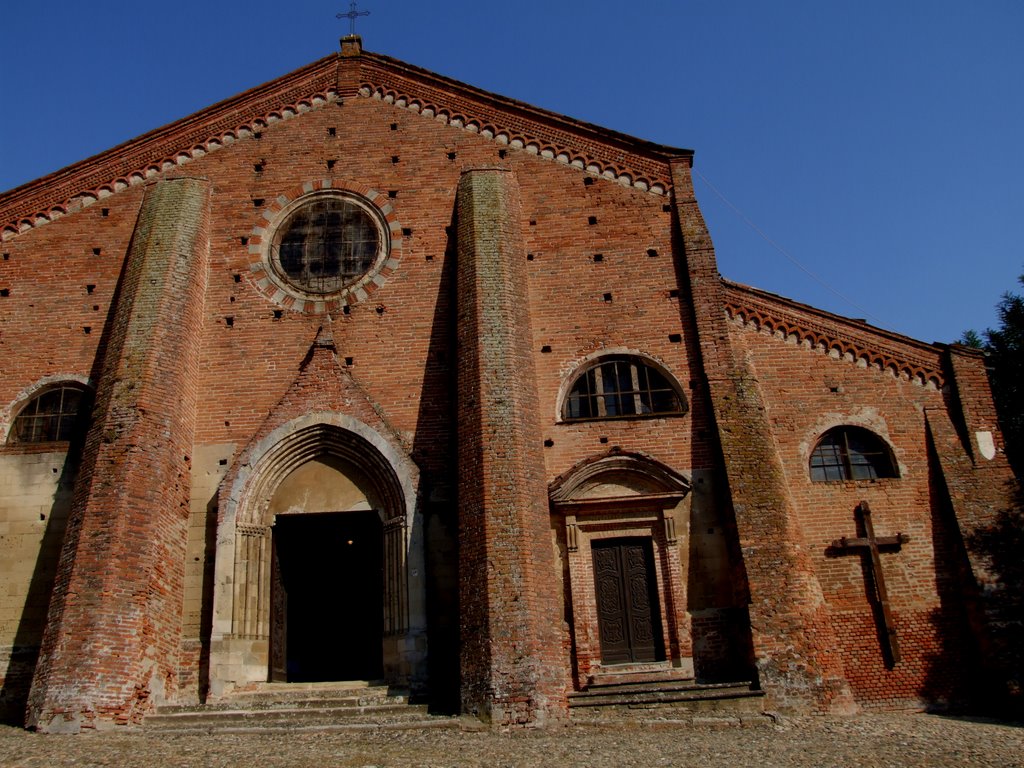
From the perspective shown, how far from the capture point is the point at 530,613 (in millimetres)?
10789

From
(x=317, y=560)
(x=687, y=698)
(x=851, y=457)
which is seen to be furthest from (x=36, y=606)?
(x=851, y=457)

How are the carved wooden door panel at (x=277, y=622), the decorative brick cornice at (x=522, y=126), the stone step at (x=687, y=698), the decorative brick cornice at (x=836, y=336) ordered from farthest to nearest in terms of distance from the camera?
1. the decorative brick cornice at (x=522, y=126)
2. the decorative brick cornice at (x=836, y=336)
3. the carved wooden door panel at (x=277, y=622)
4. the stone step at (x=687, y=698)

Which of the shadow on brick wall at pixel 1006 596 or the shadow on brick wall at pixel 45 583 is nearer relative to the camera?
the shadow on brick wall at pixel 1006 596

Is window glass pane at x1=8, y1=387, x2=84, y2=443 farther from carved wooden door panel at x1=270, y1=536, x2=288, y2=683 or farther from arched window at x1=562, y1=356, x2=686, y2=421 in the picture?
arched window at x1=562, y1=356, x2=686, y2=421

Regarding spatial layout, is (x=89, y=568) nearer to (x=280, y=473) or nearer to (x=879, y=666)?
(x=280, y=473)

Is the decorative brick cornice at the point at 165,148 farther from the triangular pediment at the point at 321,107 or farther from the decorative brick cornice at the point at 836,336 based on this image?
the decorative brick cornice at the point at 836,336

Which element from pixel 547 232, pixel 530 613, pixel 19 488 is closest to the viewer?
pixel 530 613

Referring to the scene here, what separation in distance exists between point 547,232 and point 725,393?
4371mm

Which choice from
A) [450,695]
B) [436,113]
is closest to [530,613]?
[450,695]

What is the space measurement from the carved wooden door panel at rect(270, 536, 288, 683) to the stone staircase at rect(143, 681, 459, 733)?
66 centimetres

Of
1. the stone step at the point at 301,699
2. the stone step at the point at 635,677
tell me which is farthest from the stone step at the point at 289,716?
the stone step at the point at 635,677

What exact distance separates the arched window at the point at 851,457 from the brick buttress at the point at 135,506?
9.67 metres

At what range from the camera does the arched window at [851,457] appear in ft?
44.2

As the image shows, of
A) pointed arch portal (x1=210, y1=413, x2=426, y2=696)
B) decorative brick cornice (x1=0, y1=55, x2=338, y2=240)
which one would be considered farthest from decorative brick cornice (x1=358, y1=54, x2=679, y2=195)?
pointed arch portal (x1=210, y1=413, x2=426, y2=696)
